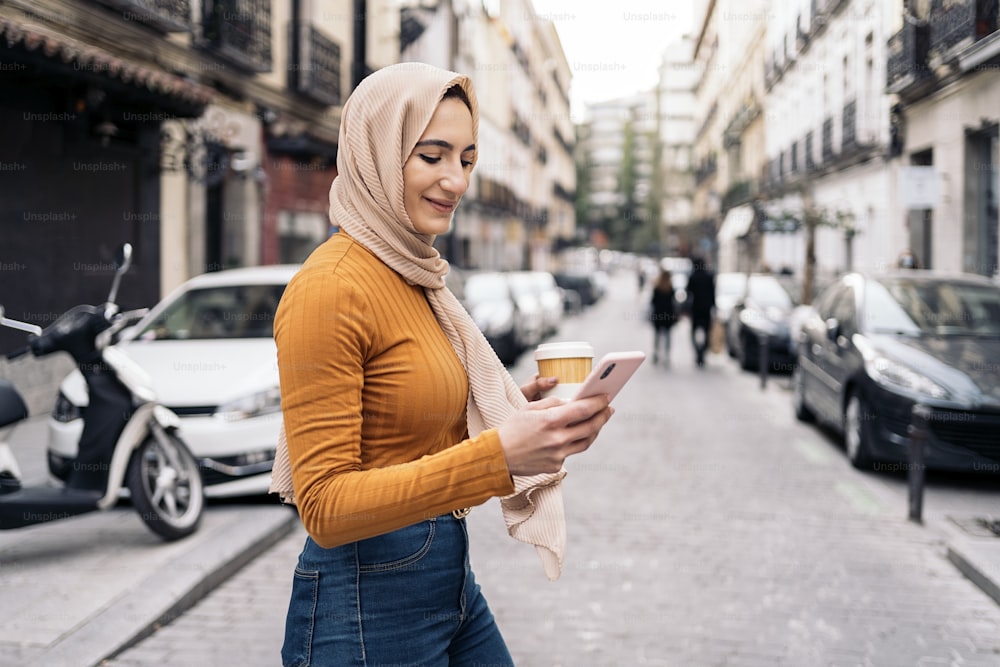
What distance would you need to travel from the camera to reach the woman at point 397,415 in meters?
1.54

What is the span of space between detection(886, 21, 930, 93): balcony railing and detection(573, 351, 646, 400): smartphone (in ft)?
60.7

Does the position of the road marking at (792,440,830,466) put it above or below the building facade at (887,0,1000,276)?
below

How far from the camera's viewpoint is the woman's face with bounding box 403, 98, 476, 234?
5.77 ft

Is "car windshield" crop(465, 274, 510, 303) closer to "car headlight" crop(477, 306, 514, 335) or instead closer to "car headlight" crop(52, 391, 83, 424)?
"car headlight" crop(477, 306, 514, 335)

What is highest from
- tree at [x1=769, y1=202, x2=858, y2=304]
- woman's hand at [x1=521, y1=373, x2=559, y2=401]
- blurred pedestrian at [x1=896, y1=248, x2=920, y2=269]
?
tree at [x1=769, y1=202, x2=858, y2=304]

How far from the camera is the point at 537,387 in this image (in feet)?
6.09

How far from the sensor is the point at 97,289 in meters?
12.4

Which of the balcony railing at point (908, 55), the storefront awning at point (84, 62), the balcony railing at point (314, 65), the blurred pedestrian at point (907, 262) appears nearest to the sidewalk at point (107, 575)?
the storefront awning at point (84, 62)

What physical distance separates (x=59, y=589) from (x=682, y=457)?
5.62m

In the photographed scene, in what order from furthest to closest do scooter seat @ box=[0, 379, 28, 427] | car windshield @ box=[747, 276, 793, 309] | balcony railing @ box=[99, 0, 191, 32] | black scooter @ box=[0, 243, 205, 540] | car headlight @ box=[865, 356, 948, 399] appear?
car windshield @ box=[747, 276, 793, 309] → balcony railing @ box=[99, 0, 191, 32] → car headlight @ box=[865, 356, 948, 399] → black scooter @ box=[0, 243, 205, 540] → scooter seat @ box=[0, 379, 28, 427]

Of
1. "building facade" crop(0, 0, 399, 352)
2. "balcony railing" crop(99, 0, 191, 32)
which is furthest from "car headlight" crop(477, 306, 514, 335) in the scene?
"balcony railing" crop(99, 0, 191, 32)

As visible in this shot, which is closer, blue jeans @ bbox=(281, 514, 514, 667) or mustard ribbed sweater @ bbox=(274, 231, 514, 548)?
mustard ribbed sweater @ bbox=(274, 231, 514, 548)

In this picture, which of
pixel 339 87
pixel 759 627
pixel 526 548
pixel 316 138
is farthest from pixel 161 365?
pixel 339 87

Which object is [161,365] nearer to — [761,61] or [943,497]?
[943,497]
